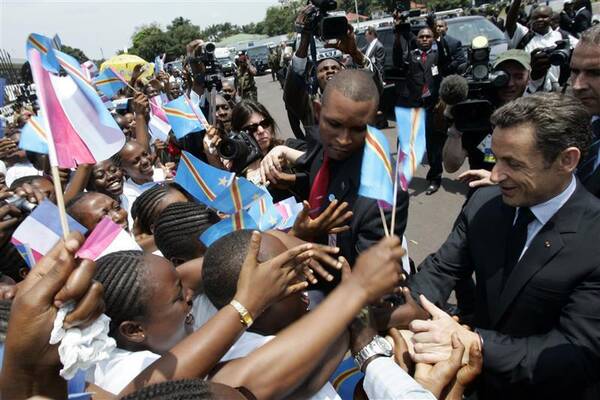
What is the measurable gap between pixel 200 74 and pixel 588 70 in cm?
435

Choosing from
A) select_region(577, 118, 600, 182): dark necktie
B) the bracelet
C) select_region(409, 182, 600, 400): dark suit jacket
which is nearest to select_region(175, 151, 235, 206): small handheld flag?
the bracelet

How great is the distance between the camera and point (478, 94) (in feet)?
9.94

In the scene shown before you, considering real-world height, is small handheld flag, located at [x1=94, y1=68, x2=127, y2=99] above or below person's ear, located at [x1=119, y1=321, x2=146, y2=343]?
above

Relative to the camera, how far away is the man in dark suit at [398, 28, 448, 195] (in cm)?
599

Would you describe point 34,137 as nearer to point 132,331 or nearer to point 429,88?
point 132,331

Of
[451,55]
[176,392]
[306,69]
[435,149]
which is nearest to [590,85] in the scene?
[176,392]

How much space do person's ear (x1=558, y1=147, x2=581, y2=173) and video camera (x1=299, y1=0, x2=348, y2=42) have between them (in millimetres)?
3097

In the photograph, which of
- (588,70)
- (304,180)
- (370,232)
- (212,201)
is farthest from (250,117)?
(588,70)

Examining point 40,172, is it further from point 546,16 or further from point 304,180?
point 546,16

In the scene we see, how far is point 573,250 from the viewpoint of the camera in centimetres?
158

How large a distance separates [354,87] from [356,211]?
0.57 meters

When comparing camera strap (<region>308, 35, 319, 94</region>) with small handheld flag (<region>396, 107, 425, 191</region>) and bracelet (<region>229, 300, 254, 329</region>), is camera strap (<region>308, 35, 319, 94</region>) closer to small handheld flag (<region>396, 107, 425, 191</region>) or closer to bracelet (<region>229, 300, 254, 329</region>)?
small handheld flag (<region>396, 107, 425, 191</region>)

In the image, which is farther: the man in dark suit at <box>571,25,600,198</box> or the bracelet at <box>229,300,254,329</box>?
the man in dark suit at <box>571,25,600,198</box>

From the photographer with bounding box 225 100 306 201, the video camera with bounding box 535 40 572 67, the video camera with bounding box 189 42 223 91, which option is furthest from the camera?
the video camera with bounding box 189 42 223 91
